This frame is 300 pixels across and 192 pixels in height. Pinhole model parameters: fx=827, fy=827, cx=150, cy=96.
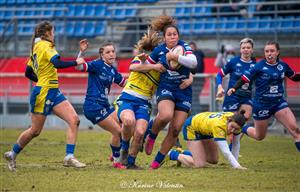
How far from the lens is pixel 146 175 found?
11.9 metres

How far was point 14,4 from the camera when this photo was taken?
29.4 metres

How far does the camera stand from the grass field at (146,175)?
10.5 m

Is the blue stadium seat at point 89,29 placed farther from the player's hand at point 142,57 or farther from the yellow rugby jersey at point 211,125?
the player's hand at point 142,57

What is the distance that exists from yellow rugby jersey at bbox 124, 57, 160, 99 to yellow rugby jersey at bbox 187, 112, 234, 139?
0.87 metres

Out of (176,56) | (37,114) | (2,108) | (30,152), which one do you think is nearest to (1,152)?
(30,152)

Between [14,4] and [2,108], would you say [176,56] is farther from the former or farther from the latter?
[14,4]

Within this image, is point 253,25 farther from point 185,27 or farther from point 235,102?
point 235,102

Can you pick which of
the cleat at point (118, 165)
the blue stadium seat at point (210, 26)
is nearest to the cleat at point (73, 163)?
the cleat at point (118, 165)

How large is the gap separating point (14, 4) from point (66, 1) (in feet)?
7.02

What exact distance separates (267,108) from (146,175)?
3116mm

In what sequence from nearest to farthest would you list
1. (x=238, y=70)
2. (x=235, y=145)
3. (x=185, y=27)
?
(x=235, y=145) → (x=238, y=70) → (x=185, y=27)

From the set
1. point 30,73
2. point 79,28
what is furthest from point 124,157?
point 79,28

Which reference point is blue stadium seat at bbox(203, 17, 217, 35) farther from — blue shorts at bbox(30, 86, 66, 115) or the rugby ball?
blue shorts at bbox(30, 86, 66, 115)

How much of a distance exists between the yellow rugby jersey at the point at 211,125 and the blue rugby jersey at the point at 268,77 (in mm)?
1218
